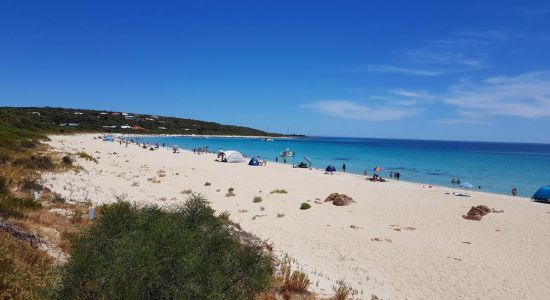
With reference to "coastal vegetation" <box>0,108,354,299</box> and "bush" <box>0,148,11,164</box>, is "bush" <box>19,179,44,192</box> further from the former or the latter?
"bush" <box>0,148,11,164</box>

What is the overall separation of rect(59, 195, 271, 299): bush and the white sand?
310cm

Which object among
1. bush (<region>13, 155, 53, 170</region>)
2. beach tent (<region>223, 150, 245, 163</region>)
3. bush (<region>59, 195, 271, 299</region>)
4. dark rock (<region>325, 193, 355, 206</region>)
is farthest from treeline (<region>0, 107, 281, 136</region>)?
bush (<region>59, 195, 271, 299</region>)

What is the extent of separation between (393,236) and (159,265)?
12.7 metres

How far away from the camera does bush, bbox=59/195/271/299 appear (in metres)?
4.52

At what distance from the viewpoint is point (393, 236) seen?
1569cm

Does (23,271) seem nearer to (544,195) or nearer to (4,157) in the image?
(4,157)

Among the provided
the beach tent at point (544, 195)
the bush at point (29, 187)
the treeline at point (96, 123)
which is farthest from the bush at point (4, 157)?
the treeline at point (96, 123)

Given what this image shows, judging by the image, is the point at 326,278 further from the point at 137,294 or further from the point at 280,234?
the point at 137,294

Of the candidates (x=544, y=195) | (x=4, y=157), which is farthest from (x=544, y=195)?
(x=4, y=157)

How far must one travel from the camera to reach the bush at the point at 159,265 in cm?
452

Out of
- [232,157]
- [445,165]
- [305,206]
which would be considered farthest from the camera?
[445,165]

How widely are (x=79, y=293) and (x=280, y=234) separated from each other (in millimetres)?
10186

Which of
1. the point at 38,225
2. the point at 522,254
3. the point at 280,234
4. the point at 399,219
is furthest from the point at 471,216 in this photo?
the point at 38,225

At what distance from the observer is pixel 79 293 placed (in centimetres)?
488
